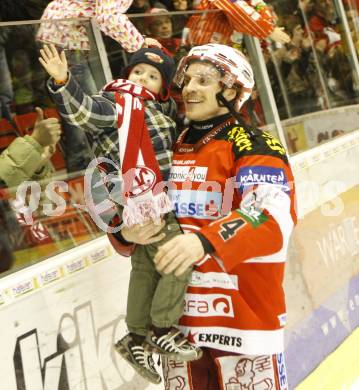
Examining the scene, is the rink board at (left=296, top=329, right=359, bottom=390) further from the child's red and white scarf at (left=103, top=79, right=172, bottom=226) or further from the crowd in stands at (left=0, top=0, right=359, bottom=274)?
the child's red and white scarf at (left=103, top=79, right=172, bottom=226)

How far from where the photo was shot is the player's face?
1.66m

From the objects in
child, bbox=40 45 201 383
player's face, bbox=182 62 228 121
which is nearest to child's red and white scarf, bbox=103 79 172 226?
child, bbox=40 45 201 383

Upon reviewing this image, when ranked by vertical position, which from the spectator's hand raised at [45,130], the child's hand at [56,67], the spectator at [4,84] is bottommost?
the spectator's hand raised at [45,130]

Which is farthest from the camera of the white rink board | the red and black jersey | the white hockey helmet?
the white rink board

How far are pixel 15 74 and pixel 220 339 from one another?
1.05 m

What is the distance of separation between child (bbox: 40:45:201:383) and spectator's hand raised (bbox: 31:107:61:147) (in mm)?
264

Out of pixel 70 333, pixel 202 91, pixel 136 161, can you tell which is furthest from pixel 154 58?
pixel 70 333

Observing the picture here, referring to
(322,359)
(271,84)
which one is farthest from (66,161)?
(322,359)

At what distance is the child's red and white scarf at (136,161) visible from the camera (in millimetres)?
1604

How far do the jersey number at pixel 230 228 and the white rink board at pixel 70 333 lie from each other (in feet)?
2.55

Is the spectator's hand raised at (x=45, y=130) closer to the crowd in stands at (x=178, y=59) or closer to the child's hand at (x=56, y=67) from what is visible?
the crowd in stands at (x=178, y=59)


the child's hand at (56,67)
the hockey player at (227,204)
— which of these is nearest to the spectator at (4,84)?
the child's hand at (56,67)

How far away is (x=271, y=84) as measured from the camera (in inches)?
125

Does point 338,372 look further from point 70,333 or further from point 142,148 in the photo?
point 142,148
